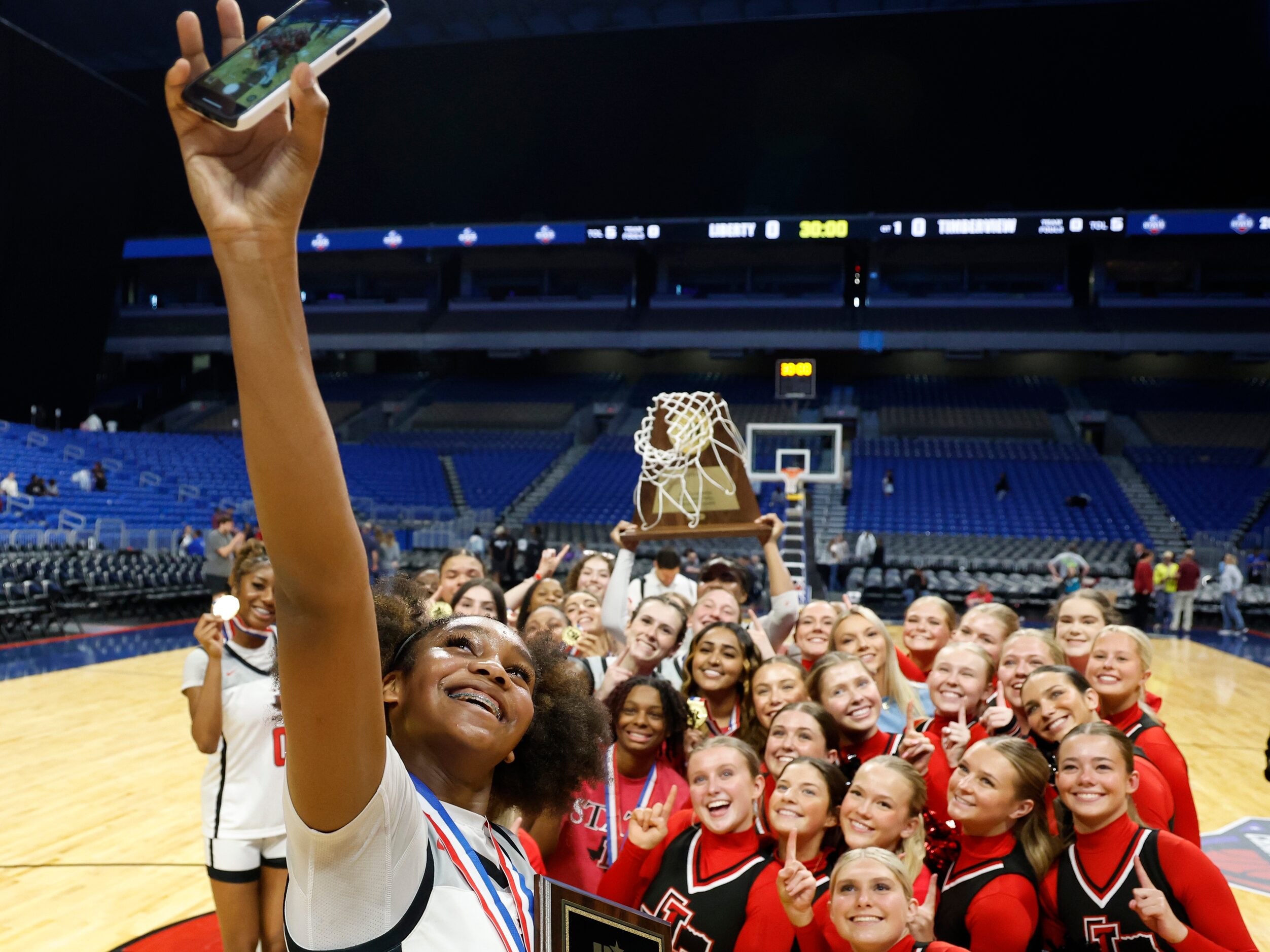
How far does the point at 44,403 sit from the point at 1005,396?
24579 mm

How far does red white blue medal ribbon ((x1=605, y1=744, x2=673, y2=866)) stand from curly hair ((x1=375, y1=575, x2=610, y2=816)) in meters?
0.81

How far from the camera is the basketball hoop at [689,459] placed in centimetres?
470

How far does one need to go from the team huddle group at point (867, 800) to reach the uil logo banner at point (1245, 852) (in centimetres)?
212

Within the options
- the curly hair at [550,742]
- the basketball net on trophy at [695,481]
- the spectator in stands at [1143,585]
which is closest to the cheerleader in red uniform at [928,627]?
the basketball net on trophy at [695,481]

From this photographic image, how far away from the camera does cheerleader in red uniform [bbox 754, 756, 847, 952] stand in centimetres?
252

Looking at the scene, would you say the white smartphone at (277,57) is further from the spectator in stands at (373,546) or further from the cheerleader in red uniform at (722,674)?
the spectator in stands at (373,546)

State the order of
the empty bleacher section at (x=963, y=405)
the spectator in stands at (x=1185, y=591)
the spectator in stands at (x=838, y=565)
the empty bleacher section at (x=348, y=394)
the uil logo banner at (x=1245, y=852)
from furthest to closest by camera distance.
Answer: the empty bleacher section at (x=348, y=394)
the empty bleacher section at (x=963, y=405)
the spectator in stands at (x=838, y=565)
the spectator in stands at (x=1185, y=591)
the uil logo banner at (x=1245, y=852)

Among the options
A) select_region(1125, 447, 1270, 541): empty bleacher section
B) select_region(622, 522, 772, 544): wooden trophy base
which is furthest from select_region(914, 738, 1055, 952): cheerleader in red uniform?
select_region(1125, 447, 1270, 541): empty bleacher section

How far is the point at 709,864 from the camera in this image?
8.18 feet

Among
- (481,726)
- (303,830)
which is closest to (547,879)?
(481,726)

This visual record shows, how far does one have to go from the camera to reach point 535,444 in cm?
2459

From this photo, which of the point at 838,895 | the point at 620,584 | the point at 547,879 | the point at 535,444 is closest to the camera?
the point at 547,879

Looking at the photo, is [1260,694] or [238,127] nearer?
[238,127]

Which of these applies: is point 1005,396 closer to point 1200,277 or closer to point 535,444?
point 1200,277
